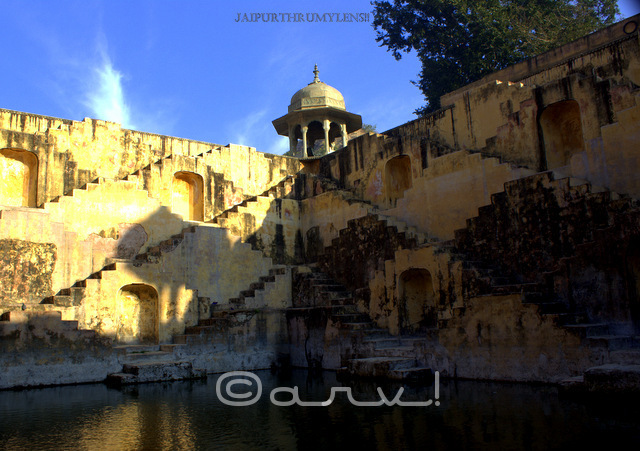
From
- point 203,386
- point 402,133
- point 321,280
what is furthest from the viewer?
point 402,133

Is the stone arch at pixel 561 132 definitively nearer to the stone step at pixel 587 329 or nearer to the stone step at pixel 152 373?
the stone step at pixel 587 329

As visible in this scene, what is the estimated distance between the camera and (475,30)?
2738cm

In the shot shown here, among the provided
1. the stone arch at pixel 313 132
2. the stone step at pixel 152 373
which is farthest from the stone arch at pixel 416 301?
the stone arch at pixel 313 132

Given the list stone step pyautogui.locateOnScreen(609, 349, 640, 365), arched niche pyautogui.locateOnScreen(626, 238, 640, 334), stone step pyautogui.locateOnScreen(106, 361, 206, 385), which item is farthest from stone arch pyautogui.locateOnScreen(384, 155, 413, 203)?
stone step pyautogui.locateOnScreen(609, 349, 640, 365)

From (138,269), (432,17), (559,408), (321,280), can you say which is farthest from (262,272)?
(432,17)

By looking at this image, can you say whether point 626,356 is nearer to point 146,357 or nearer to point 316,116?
point 146,357

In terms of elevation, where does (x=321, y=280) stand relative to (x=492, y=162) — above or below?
below

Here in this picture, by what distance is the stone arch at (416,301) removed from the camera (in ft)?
46.3

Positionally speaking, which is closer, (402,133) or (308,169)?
(402,133)

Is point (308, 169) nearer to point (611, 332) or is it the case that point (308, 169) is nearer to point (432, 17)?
point (432, 17)

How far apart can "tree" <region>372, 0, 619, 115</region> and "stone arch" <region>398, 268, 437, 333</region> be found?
16.1 metres

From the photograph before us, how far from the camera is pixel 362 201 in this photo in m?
20.1

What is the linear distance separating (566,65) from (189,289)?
13166mm

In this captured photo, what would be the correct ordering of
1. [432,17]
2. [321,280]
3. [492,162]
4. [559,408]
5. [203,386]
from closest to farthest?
1. [559,408]
2. [203,386]
3. [492,162]
4. [321,280]
5. [432,17]
